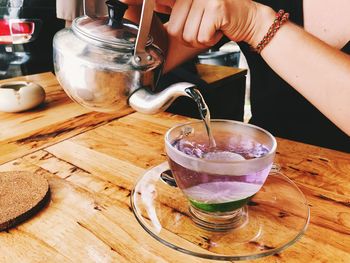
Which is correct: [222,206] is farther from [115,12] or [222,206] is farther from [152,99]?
[115,12]

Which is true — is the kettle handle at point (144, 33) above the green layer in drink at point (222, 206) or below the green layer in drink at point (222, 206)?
above

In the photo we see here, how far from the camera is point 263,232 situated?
1.80 feet

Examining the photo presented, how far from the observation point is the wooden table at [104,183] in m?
0.50

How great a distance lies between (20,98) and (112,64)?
58 centimetres

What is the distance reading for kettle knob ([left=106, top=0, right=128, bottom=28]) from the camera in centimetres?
65

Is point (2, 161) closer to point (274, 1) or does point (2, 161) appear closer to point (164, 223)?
point (164, 223)

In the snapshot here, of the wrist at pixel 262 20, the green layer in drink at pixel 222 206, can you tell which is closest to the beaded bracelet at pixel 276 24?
the wrist at pixel 262 20

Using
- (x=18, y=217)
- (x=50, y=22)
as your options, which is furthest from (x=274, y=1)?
(x=50, y=22)

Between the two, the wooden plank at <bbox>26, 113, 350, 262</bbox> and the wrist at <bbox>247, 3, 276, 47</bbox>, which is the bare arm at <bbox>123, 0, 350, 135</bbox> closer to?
the wrist at <bbox>247, 3, 276, 47</bbox>

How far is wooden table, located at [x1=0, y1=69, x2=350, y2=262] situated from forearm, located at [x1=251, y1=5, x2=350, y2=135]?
0.39 ft

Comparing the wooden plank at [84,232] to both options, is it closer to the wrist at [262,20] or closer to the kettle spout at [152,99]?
the kettle spout at [152,99]

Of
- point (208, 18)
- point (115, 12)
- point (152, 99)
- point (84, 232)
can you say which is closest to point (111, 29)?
point (115, 12)

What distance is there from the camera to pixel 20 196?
1.97 feet

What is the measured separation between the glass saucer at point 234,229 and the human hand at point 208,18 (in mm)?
353
